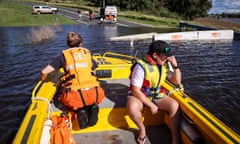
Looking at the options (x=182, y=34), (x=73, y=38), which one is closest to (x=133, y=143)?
(x=73, y=38)

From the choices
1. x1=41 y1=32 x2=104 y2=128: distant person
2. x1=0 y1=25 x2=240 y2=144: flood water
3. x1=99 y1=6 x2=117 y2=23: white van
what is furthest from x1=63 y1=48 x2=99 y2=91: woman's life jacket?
x1=99 y1=6 x2=117 y2=23: white van

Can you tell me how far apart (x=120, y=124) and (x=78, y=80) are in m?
1.28

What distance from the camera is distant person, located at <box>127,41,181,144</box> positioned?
3617 millimetres

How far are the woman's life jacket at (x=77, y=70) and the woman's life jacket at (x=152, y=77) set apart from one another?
34.2 inches

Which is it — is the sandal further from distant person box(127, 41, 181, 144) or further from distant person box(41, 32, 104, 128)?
distant person box(41, 32, 104, 128)

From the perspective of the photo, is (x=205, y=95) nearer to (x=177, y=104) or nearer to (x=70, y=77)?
(x=177, y=104)

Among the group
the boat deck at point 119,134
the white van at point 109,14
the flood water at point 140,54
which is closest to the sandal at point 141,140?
the boat deck at point 119,134

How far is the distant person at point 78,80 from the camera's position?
3791 mm

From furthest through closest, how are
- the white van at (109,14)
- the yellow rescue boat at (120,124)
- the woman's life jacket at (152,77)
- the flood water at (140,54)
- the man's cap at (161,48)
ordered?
the white van at (109,14), the flood water at (140,54), the woman's life jacket at (152,77), the man's cap at (161,48), the yellow rescue boat at (120,124)

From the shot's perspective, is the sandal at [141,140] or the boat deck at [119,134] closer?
the sandal at [141,140]

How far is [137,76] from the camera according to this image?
362cm

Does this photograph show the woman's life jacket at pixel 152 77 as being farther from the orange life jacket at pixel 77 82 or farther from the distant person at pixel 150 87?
the orange life jacket at pixel 77 82

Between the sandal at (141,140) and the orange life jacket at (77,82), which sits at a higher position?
the orange life jacket at (77,82)

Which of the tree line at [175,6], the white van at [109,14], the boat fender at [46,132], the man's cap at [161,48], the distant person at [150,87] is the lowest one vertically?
the boat fender at [46,132]
